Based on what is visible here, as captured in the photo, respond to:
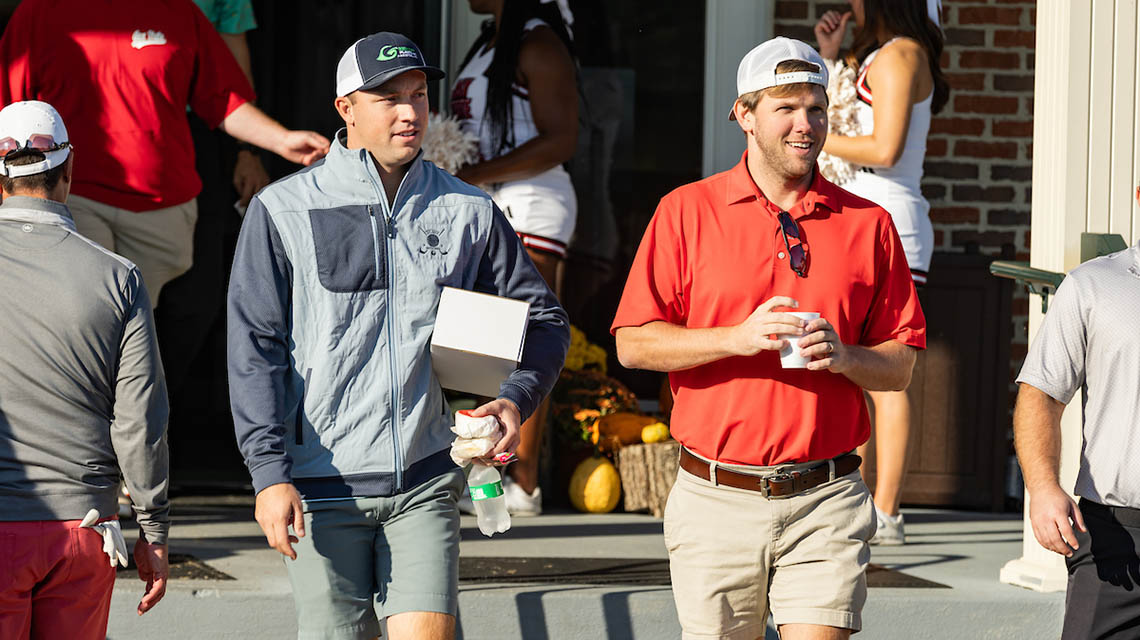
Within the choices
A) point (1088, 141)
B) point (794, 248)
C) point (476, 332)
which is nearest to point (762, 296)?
point (794, 248)

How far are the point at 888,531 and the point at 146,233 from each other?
114 inches

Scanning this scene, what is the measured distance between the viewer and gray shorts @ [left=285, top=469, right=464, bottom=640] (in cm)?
329

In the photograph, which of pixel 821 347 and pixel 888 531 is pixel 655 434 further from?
pixel 821 347

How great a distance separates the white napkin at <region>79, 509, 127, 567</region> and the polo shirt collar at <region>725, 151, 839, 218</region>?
157 cm

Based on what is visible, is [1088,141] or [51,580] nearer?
[51,580]

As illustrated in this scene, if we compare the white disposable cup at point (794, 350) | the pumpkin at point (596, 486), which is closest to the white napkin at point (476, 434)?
the white disposable cup at point (794, 350)

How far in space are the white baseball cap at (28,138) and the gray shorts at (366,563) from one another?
98 cm

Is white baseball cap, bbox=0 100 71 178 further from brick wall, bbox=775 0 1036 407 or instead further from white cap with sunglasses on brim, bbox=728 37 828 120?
brick wall, bbox=775 0 1036 407

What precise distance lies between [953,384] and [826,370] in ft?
11.1

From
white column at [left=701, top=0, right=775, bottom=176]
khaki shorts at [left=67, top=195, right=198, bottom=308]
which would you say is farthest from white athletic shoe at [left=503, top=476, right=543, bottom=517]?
white column at [left=701, top=0, right=775, bottom=176]

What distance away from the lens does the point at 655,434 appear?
6.29 meters

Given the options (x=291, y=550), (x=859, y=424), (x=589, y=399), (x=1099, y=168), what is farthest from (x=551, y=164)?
(x=291, y=550)

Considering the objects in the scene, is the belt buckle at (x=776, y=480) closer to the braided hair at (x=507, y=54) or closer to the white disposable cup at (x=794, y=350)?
the white disposable cup at (x=794, y=350)

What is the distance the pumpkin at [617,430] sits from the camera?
6.37 m
